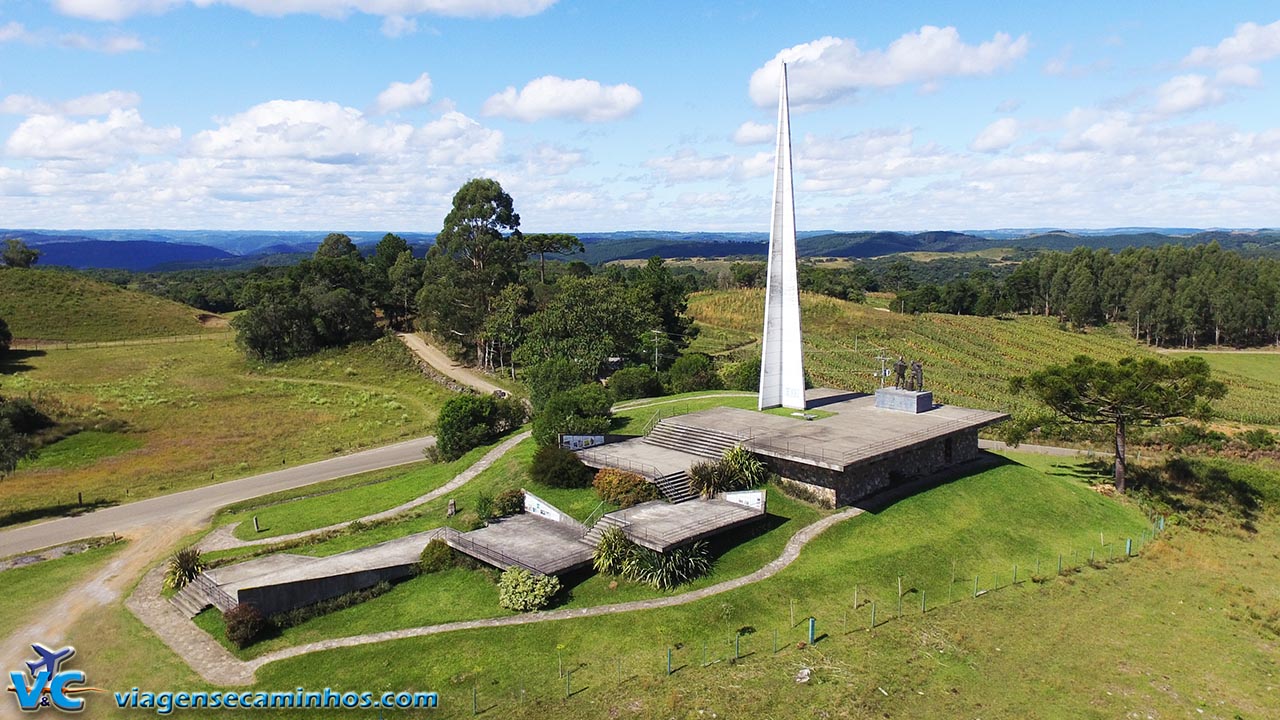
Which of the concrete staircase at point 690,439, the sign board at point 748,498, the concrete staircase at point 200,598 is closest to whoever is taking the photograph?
the concrete staircase at point 200,598

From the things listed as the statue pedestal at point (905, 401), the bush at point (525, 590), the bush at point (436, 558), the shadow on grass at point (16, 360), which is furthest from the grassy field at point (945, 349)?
the shadow on grass at point (16, 360)

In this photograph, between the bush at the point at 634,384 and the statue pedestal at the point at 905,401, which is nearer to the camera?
the statue pedestal at the point at 905,401

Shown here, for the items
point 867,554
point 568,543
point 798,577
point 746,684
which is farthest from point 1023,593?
point 568,543

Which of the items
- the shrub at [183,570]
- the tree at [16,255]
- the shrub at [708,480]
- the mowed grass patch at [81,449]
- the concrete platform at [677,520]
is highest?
the tree at [16,255]

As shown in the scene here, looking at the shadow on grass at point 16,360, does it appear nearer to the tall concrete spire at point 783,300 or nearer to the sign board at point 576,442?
the sign board at point 576,442

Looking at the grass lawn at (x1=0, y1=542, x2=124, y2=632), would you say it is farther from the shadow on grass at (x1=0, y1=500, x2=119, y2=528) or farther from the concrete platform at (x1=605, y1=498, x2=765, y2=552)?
the concrete platform at (x1=605, y1=498, x2=765, y2=552)

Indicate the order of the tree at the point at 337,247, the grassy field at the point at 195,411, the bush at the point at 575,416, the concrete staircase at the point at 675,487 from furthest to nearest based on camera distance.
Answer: the tree at the point at 337,247 → the grassy field at the point at 195,411 → the bush at the point at 575,416 → the concrete staircase at the point at 675,487

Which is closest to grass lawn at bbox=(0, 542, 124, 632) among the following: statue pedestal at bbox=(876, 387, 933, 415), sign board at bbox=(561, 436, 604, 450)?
sign board at bbox=(561, 436, 604, 450)
